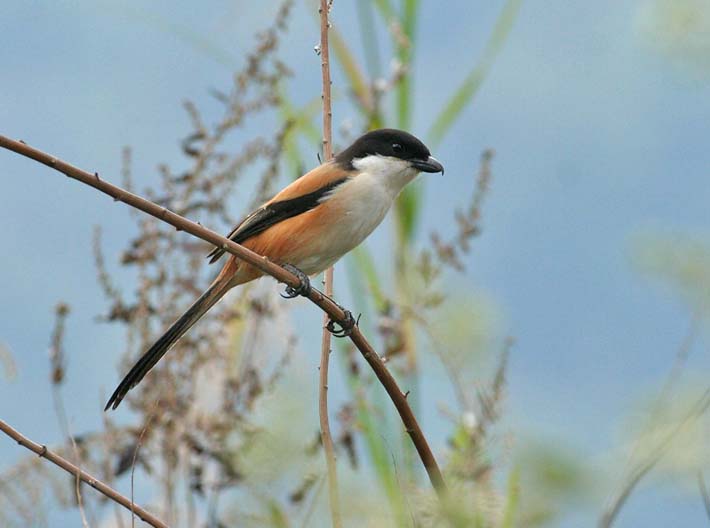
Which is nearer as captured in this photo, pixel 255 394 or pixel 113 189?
pixel 113 189

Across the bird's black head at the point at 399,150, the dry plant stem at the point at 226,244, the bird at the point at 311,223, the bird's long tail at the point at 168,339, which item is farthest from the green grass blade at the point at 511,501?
the bird's black head at the point at 399,150

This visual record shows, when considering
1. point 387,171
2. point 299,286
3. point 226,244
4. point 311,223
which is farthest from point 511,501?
point 387,171

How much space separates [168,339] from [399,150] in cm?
114

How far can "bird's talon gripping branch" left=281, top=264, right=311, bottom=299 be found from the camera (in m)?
3.04

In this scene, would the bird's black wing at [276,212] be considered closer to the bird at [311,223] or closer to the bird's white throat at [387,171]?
the bird at [311,223]

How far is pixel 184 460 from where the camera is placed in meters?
4.24

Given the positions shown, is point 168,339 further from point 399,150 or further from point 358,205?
point 399,150

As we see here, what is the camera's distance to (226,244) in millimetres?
2102

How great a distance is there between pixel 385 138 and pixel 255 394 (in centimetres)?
126

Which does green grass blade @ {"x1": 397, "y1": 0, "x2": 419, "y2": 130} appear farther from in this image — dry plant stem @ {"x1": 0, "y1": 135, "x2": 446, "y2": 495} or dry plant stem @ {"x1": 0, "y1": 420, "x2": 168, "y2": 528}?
dry plant stem @ {"x1": 0, "y1": 420, "x2": 168, "y2": 528}

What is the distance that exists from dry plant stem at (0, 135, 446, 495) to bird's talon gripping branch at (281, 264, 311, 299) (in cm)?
34

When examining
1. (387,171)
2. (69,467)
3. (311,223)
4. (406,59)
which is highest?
(406,59)

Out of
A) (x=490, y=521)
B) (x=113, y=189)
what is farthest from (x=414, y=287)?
(x=490, y=521)

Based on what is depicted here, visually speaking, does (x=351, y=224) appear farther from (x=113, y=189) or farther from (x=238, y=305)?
(x=113, y=189)
